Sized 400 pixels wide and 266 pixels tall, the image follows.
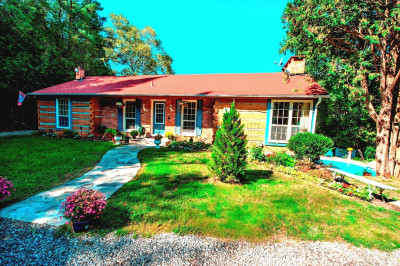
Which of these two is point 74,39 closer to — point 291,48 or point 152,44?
point 152,44

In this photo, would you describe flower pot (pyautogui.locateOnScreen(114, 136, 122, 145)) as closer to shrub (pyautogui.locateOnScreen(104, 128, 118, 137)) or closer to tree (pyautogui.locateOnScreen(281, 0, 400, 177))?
shrub (pyautogui.locateOnScreen(104, 128, 118, 137))

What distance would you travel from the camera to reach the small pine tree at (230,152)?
5.41 m

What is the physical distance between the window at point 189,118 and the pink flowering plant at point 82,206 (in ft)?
29.1

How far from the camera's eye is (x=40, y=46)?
15266 millimetres

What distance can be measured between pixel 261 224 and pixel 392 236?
2.61 m

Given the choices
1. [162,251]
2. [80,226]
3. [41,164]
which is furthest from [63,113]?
[162,251]

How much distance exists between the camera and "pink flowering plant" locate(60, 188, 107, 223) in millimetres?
3053

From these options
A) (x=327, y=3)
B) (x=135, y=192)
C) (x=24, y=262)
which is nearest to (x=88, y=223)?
(x=24, y=262)

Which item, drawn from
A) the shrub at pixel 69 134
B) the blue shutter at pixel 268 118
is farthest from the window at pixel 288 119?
the shrub at pixel 69 134

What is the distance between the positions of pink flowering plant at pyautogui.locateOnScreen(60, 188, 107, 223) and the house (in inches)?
324

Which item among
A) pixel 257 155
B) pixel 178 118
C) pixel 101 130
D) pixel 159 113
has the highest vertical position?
pixel 159 113

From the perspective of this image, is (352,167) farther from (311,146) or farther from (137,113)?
(137,113)

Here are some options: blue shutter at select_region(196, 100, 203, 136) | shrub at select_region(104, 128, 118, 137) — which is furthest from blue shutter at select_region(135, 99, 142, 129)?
blue shutter at select_region(196, 100, 203, 136)

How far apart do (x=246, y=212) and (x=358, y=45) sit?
1029cm
